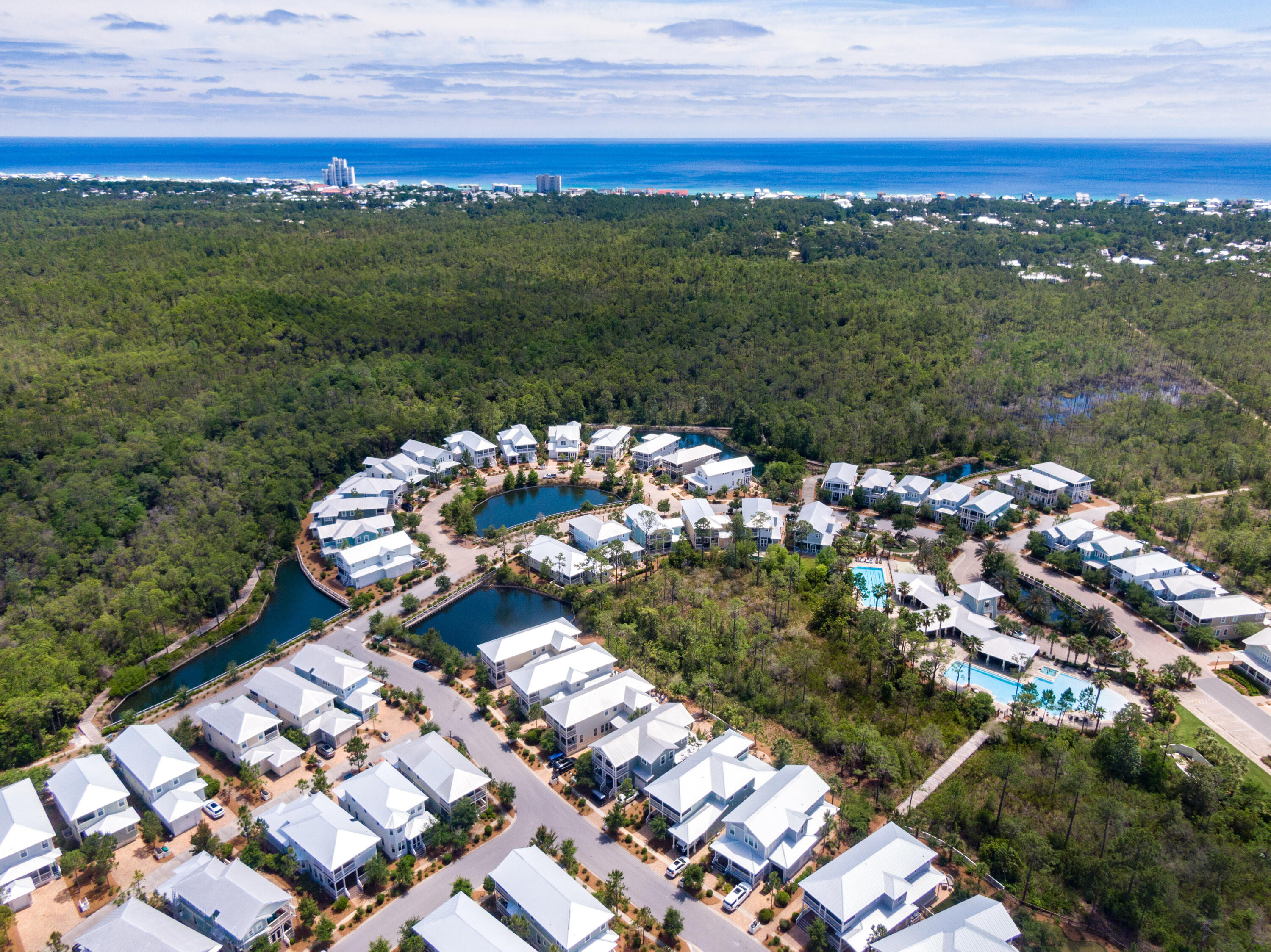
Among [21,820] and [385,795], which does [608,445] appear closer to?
[385,795]

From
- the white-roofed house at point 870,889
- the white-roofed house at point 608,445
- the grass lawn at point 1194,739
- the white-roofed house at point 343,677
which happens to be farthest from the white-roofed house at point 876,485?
the white-roofed house at point 343,677

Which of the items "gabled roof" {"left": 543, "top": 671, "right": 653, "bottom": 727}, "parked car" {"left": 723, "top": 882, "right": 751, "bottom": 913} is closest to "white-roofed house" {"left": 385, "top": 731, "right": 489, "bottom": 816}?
"gabled roof" {"left": 543, "top": 671, "right": 653, "bottom": 727}

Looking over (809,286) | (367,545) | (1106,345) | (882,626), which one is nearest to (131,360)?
(367,545)

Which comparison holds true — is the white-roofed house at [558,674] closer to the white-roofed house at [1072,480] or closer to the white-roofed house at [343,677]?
the white-roofed house at [343,677]

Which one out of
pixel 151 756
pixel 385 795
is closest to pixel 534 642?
pixel 385 795

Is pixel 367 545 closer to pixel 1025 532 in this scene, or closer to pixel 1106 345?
pixel 1025 532
